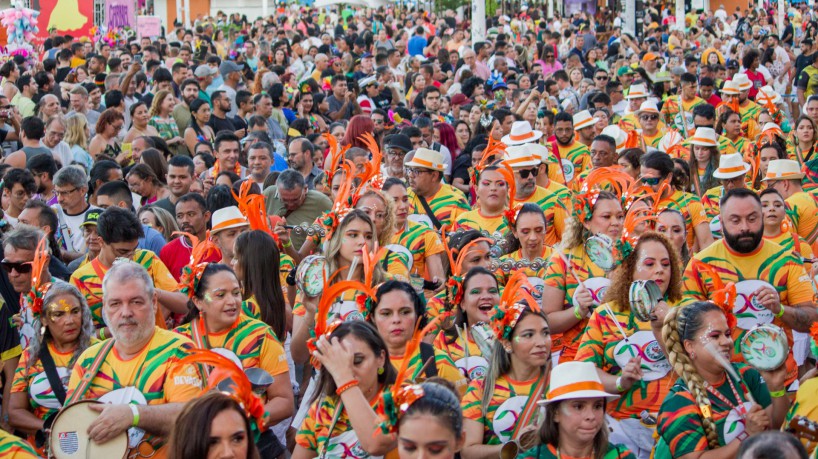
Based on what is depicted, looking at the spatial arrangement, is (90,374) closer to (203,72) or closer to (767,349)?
(767,349)

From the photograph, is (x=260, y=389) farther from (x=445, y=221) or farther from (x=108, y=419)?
(x=445, y=221)

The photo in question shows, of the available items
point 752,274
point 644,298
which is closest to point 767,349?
point 644,298

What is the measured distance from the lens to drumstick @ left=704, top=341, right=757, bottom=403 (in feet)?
16.6

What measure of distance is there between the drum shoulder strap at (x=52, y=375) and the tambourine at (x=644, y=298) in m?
2.97

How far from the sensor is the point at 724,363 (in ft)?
16.6

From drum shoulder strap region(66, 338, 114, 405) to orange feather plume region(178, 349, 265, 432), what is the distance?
0.47 meters

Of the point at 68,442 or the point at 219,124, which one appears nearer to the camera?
the point at 68,442

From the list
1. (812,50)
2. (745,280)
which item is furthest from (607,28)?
(745,280)

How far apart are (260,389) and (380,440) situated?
1083mm

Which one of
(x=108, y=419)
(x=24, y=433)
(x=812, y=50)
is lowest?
(x=24, y=433)

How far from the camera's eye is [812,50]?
22.3m

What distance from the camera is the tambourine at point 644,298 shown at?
5.78 metres

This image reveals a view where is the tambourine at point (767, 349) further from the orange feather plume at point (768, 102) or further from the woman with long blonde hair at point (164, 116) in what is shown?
the orange feather plume at point (768, 102)

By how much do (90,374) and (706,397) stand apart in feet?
9.19
